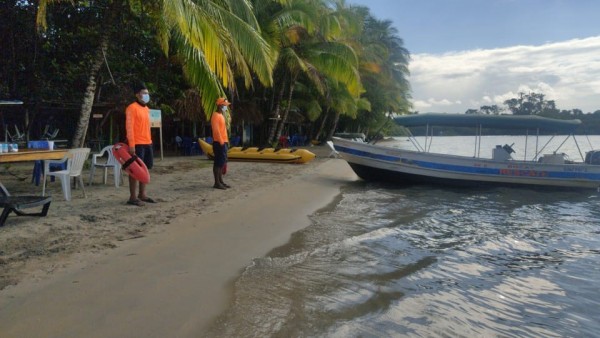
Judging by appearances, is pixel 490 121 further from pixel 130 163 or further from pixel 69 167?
pixel 69 167

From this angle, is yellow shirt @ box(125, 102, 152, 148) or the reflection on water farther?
yellow shirt @ box(125, 102, 152, 148)

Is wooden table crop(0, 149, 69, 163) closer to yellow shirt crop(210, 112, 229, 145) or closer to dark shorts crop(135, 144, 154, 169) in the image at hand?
dark shorts crop(135, 144, 154, 169)

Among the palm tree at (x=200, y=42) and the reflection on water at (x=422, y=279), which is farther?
the palm tree at (x=200, y=42)

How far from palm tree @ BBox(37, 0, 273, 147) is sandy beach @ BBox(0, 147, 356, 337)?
Result: 2.05 meters

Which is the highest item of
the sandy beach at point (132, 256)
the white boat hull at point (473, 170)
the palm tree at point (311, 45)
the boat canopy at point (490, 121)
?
the palm tree at point (311, 45)

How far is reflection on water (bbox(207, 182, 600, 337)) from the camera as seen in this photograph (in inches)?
134

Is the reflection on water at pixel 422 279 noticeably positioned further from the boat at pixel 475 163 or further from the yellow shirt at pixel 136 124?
the boat at pixel 475 163

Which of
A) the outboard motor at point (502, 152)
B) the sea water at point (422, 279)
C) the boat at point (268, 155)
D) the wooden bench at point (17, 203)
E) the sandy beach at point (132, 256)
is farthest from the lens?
the boat at point (268, 155)

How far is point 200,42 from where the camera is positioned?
7703mm

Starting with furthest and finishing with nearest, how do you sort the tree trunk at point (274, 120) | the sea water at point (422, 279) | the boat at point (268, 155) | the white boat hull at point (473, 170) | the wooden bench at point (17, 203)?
the tree trunk at point (274, 120)
the boat at point (268, 155)
the white boat hull at point (473, 170)
the wooden bench at point (17, 203)
the sea water at point (422, 279)

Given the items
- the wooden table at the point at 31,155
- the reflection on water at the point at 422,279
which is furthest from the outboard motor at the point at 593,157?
the wooden table at the point at 31,155

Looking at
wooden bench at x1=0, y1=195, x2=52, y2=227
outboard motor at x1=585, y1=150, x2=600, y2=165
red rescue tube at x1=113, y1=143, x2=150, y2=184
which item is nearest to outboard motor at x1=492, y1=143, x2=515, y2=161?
outboard motor at x1=585, y1=150, x2=600, y2=165

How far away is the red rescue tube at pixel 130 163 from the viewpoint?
6.58m

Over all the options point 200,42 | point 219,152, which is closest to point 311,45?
point 219,152
